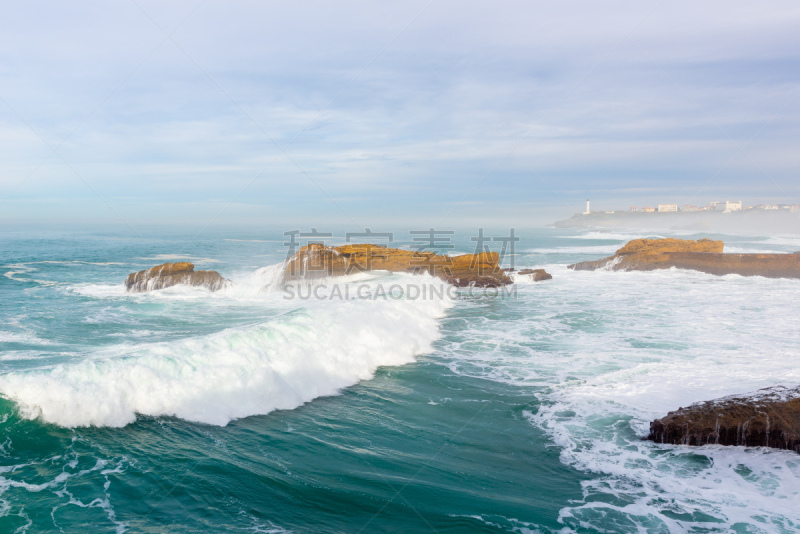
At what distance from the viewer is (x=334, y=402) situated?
299 inches

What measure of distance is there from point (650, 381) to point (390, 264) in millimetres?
15842

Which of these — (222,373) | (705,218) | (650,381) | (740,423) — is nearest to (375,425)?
(222,373)

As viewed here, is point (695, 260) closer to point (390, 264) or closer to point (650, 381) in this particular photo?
point (390, 264)

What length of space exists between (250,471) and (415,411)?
2.76 metres

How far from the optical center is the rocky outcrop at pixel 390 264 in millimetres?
19953

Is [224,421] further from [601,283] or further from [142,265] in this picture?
[142,265]

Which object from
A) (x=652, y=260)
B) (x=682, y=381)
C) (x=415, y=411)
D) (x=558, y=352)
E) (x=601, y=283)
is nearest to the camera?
Result: (x=415, y=411)

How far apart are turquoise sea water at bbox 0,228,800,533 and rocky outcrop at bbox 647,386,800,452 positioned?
0.18 meters

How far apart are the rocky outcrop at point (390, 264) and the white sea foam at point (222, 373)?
8753 mm

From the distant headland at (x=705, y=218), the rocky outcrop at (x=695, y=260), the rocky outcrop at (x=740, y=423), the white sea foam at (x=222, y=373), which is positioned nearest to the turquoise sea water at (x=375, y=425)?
the white sea foam at (x=222, y=373)

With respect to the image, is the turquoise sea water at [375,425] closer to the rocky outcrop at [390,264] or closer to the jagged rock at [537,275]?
the rocky outcrop at [390,264]

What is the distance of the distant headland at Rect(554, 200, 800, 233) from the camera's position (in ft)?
315

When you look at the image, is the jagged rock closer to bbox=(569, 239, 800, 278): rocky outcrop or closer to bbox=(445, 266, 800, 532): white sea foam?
bbox=(445, 266, 800, 532): white sea foam

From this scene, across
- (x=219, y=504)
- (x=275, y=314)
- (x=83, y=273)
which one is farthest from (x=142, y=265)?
(x=219, y=504)
